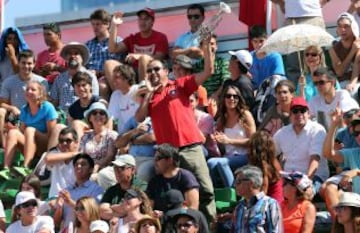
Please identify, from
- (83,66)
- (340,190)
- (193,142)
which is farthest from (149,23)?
(340,190)

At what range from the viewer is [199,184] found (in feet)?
50.6

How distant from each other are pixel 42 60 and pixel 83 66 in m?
1.26

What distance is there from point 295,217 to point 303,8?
16.3 feet

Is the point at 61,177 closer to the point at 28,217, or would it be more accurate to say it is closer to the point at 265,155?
the point at 28,217

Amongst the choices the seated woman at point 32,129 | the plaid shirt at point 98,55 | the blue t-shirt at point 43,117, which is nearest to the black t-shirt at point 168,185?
the seated woman at point 32,129

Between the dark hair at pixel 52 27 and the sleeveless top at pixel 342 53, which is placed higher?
the dark hair at pixel 52 27

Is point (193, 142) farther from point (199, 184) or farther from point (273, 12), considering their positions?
point (273, 12)

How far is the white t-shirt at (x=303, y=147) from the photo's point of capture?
50.7ft

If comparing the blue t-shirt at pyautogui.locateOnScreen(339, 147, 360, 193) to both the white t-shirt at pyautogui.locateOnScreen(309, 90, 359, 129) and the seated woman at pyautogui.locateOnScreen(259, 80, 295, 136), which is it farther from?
the seated woman at pyautogui.locateOnScreen(259, 80, 295, 136)

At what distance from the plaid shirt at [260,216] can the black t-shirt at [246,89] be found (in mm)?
3103

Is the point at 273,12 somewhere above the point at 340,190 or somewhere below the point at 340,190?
above

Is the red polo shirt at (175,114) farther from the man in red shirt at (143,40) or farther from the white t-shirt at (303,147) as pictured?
the man in red shirt at (143,40)

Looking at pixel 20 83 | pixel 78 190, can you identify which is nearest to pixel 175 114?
pixel 78 190

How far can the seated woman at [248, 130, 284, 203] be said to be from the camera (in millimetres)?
14719
